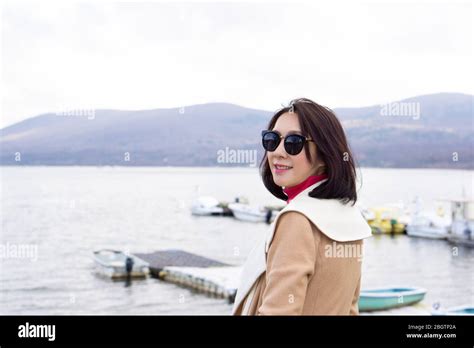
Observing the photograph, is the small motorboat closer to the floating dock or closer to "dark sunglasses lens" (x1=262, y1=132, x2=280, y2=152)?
the floating dock

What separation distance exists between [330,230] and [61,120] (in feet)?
143

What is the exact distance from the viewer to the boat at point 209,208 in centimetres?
3225

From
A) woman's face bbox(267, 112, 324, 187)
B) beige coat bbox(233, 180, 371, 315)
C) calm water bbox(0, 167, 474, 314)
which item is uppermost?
woman's face bbox(267, 112, 324, 187)

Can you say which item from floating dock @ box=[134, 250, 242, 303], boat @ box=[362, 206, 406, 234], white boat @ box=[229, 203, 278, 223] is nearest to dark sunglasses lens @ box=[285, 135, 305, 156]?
floating dock @ box=[134, 250, 242, 303]

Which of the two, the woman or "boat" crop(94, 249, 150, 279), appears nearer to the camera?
the woman

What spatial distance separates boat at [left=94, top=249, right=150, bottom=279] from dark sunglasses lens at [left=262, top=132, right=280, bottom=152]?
16293 millimetres

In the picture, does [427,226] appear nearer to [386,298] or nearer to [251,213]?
[251,213]

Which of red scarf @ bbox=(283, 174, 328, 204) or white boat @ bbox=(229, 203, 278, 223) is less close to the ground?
red scarf @ bbox=(283, 174, 328, 204)

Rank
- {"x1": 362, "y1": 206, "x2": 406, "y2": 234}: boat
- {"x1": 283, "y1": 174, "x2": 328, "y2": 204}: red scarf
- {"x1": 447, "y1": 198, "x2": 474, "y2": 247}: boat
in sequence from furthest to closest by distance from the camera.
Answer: {"x1": 362, "y1": 206, "x2": 406, "y2": 234}: boat < {"x1": 447, "y1": 198, "x2": 474, "y2": 247}: boat < {"x1": 283, "y1": 174, "x2": 328, "y2": 204}: red scarf

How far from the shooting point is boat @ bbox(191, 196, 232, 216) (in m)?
32.2

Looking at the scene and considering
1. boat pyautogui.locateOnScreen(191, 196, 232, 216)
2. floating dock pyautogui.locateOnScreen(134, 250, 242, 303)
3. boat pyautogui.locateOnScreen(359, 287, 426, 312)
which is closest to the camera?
boat pyautogui.locateOnScreen(359, 287, 426, 312)

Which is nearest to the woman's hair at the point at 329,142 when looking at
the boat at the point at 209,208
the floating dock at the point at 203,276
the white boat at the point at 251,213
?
the floating dock at the point at 203,276
